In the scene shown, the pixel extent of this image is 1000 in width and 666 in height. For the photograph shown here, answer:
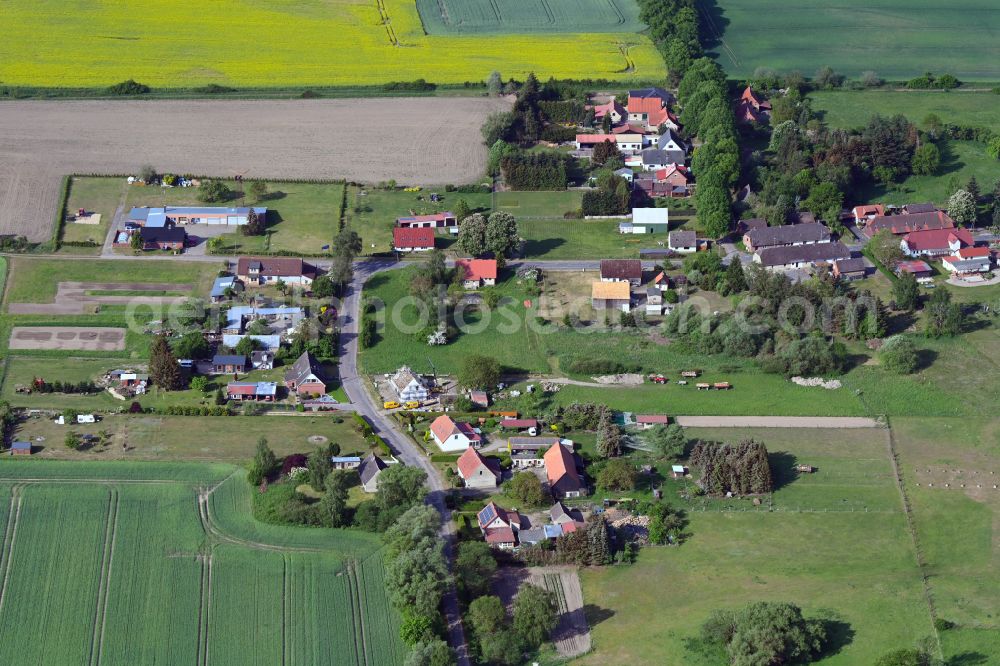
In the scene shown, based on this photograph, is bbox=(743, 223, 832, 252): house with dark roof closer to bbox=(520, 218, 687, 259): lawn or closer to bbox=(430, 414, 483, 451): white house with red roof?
bbox=(520, 218, 687, 259): lawn

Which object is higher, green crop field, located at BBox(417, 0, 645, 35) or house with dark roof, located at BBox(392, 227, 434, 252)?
green crop field, located at BBox(417, 0, 645, 35)

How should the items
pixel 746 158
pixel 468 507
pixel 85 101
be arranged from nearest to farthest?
1. pixel 468 507
2. pixel 746 158
3. pixel 85 101

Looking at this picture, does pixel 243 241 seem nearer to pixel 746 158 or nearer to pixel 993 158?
pixel 746 158

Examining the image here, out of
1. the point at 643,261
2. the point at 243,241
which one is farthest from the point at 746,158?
the point at 243,241

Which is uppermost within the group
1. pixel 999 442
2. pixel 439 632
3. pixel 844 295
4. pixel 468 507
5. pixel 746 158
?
pixel 746 158

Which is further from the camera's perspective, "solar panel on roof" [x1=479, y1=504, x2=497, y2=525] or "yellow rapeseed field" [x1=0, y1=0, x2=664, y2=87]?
"yellow rapeseed field" [x1=0, y1=0, x2=664, y2=87]

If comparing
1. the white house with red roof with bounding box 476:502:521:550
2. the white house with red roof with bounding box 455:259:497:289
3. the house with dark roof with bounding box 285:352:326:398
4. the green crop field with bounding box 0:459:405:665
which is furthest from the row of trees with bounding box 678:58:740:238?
the green crop field with bounding box 0:459:405:665

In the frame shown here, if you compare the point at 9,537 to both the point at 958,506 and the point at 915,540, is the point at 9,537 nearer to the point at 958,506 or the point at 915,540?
the point at 915,540

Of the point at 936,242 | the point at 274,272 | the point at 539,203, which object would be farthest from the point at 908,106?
the point at 274,272
